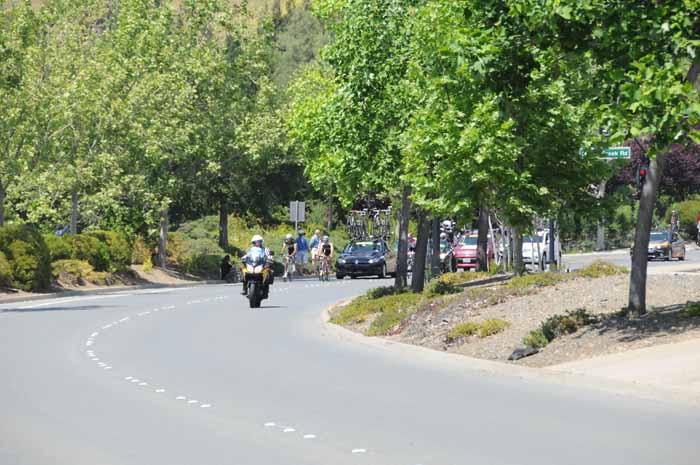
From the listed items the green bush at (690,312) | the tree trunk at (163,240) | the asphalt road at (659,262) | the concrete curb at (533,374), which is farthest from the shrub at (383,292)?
the tree trunk at (163,240)

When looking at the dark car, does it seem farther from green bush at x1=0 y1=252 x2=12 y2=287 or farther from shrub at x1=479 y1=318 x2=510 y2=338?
shrub at x1=479 y1=318 x2=510 y2=338

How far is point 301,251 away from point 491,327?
39.4m

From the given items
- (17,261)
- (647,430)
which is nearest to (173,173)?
(17,261)

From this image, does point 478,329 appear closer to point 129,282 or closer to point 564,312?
point 564,312

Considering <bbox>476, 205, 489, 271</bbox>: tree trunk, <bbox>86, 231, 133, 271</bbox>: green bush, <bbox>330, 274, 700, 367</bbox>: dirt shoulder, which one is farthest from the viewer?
<bbox>86, 231, 133, 271</bbox>: green bush

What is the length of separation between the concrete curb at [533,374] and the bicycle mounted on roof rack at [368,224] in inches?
1874

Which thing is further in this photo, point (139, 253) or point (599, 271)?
point (139, 253)

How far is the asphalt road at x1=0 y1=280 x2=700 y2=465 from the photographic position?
33.6 feet

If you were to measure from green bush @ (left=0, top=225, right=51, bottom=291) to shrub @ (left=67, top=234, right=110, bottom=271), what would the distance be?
18.9ft

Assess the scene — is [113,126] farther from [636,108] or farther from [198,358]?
[636,108]

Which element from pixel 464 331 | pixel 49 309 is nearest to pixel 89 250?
pixel 49 309

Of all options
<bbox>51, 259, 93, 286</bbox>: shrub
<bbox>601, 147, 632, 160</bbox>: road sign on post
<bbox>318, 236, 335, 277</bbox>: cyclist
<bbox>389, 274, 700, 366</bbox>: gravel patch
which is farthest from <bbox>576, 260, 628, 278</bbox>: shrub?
<bbox>318, 236, 335, 277</bbox>: cyclist

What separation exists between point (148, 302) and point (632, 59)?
22.0m

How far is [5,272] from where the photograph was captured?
3784 cm
